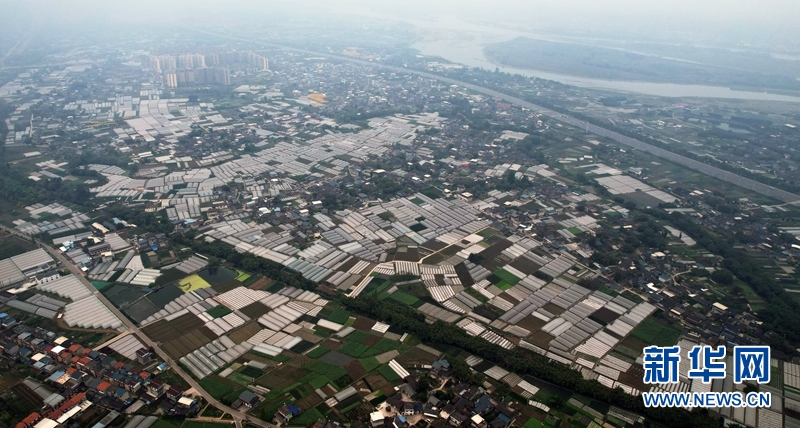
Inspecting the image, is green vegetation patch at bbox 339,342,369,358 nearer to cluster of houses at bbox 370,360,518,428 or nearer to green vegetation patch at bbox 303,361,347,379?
green vegetation patch at bbox 303,361,347,379

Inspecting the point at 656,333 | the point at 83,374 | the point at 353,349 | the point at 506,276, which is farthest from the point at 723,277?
the point at 83,374

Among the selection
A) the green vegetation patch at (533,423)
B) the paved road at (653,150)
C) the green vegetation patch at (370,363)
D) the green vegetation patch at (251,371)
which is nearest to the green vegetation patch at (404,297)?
the green vegetation patch at (370,363)

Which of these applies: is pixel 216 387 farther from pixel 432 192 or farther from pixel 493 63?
pixel 493 63

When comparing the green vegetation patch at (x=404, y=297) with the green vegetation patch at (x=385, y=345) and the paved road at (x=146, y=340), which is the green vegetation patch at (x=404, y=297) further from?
the paved road at (x=146, y=340)

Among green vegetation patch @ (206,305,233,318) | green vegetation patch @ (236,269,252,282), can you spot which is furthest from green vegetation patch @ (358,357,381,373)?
green vegetation patch @ (236,269,252,282)

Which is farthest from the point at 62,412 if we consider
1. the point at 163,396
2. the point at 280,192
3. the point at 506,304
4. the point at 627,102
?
the point at 627,102
